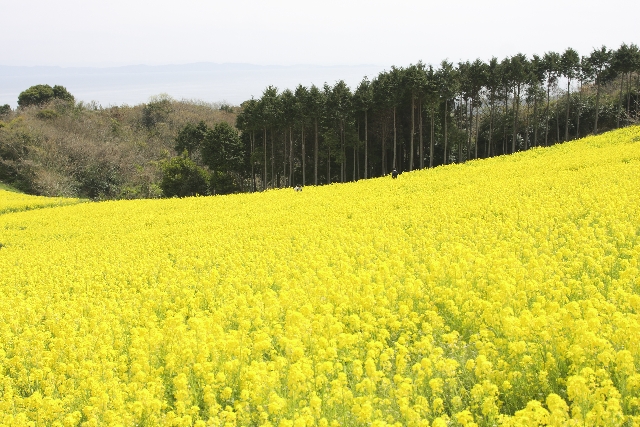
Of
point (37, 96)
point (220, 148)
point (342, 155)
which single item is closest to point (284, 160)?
point (220, 148)

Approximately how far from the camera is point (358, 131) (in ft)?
176

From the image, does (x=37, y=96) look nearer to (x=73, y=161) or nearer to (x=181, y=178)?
→ (x=73, y=161)

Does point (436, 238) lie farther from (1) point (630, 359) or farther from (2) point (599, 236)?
(1) point (630, 359)

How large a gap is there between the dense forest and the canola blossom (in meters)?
34.9

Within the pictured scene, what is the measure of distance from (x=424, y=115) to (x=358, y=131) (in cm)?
688

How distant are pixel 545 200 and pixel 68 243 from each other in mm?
16188

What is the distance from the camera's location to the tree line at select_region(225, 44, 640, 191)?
49.8m

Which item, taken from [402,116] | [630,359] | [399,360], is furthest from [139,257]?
[402,116]

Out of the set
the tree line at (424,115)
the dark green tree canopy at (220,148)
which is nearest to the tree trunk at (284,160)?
the tree line at (424,115)

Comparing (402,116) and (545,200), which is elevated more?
(402,116)

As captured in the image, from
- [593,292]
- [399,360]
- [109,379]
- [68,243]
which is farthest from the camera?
[68,243]

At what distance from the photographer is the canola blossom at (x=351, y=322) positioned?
528cm

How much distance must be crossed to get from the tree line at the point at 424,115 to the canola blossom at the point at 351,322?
34.2m

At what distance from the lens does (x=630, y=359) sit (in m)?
4.88
